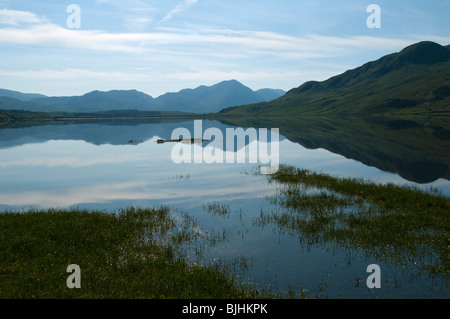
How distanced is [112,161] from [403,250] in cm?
5154

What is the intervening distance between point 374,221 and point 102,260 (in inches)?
691

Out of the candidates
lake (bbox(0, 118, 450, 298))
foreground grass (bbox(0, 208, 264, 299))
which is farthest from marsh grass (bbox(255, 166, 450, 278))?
foreground grass (bbox(0, 208, 264, 299))

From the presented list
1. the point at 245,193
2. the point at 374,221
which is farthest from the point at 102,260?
the point at 245,193

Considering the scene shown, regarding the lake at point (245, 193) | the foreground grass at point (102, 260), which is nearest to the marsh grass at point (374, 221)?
the lake at point (245, 193)

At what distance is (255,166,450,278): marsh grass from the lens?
1808cm

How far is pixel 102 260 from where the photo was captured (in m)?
17.1

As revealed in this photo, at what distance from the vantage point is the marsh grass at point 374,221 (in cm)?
1808

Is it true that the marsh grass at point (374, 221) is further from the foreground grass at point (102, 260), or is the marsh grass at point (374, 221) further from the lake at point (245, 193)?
the foreground grass at point (102, 260)

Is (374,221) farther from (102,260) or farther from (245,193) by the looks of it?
(102,260)

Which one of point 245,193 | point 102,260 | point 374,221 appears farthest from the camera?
point 245,193

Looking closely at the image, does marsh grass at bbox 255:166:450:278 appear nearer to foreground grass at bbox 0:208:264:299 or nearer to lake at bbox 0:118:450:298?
lake at bbox 0:118:450:298

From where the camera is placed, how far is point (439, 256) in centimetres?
1744
